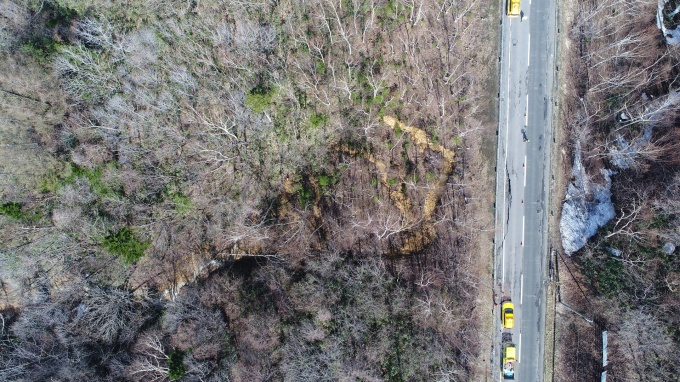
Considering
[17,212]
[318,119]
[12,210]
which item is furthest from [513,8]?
[12,210]

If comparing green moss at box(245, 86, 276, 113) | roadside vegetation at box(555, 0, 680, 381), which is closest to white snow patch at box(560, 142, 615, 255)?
roadside vegetation at box(555, 0, 680, 381)

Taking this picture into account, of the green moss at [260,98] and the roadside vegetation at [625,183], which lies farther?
the green moss at [260,98]

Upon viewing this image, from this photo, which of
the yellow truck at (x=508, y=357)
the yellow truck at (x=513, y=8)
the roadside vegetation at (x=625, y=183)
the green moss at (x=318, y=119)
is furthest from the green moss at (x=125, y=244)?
the yellow truck at (x=513, y=8)

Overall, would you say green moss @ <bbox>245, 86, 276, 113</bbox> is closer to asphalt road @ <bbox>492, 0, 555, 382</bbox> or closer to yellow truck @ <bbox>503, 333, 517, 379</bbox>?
asphalt road @ <bbox>492, 0, 555, 382</bbox>

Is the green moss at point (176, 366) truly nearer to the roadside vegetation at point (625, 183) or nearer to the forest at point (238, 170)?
the forest at point (238, 170)

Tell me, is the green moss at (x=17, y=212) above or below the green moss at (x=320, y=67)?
below

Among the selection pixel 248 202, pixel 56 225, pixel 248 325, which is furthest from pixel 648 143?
pixel 56 225
